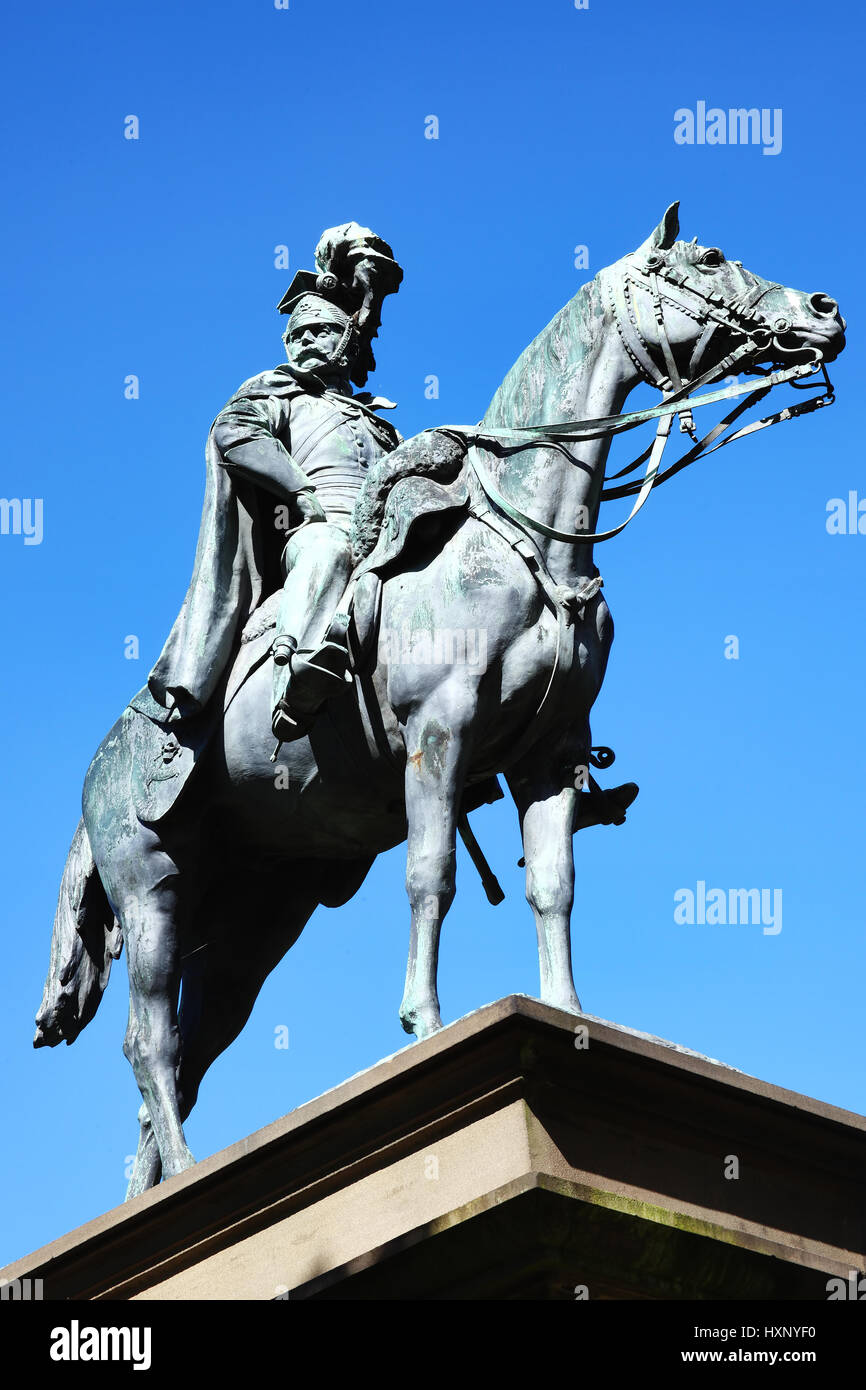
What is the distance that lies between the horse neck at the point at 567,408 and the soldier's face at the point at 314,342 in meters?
1.69

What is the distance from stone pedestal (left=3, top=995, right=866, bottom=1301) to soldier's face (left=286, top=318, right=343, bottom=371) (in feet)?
15.8

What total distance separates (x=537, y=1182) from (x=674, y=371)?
427cm

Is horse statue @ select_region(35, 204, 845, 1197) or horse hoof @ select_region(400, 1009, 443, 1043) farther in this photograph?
horse statue @ select_region(35, 204, 845, 1197)

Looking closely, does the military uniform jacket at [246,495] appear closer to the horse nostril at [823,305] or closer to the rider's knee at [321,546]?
the rider's knee at [321,546]

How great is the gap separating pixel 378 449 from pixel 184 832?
2330 millimetres

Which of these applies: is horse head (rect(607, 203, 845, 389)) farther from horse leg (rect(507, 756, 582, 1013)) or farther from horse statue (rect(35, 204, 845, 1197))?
horse leg (rect(507, 756, 582, 1013))

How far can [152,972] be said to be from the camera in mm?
12586

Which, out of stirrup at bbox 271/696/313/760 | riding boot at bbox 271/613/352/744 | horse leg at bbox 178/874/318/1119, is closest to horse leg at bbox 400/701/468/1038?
riding boot at bbox 271/613/352/744

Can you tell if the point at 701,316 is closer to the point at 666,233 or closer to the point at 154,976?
the point at 666,233

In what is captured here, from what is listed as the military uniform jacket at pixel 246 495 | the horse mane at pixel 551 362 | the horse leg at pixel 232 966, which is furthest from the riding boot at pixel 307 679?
the horse leg at pixel 232 966

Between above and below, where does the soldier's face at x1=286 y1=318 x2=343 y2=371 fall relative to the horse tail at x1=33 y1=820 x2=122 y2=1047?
above

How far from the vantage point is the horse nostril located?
12.0 metres
